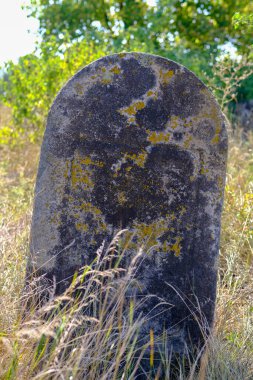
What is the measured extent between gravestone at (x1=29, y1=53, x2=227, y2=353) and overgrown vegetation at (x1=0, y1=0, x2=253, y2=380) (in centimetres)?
14

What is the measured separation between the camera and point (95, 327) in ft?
7.91

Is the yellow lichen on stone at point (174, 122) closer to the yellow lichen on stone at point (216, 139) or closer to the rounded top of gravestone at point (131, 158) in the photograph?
the rounded top of gravestone at point (131, 158)

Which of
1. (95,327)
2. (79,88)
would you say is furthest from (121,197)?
(95,327)

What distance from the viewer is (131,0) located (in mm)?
13008

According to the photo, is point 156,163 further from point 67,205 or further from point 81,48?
point 81,48

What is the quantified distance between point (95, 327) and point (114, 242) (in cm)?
33

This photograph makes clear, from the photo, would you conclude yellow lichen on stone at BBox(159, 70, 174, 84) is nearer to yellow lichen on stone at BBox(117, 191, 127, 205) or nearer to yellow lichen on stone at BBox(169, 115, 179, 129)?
yellow lichen on stone at BBox(169, 115, 179, 129)

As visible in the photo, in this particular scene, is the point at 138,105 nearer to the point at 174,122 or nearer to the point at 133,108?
the point at 133,108

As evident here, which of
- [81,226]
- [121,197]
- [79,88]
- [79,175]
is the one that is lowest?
[81,226]

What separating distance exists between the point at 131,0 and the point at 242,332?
35.2 ft

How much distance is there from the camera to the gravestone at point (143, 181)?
3.02 m

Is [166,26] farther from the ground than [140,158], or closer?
farther from the ground

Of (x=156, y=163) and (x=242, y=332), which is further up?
(x=156, y=163)

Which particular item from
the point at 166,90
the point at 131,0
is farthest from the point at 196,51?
the point at 166,90
